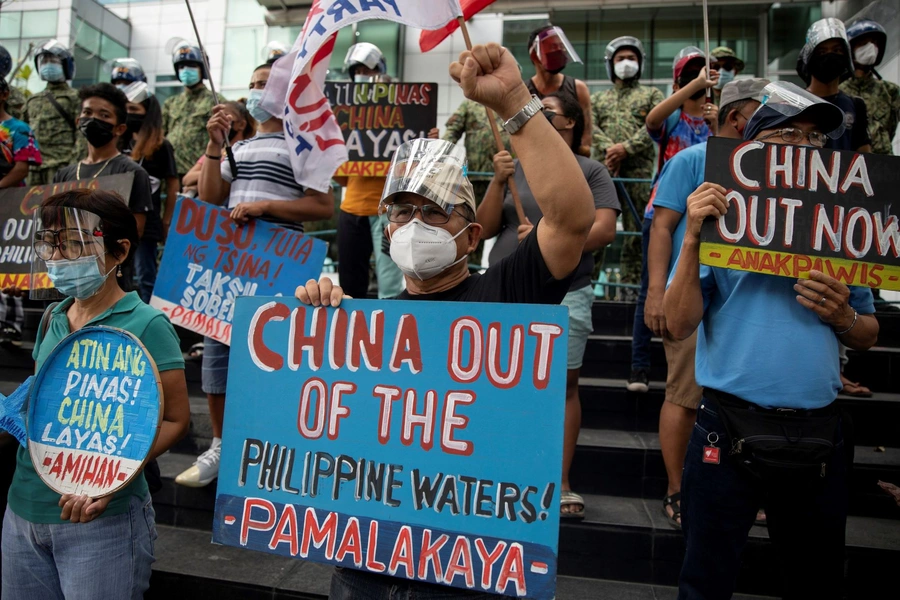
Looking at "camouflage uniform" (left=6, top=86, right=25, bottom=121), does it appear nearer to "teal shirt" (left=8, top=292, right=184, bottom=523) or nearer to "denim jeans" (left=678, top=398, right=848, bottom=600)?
"teal shirt" (left=8, top=292, right=184, bottom=523)

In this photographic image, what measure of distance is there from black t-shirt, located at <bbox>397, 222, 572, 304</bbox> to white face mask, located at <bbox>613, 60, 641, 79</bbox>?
15.9 feet

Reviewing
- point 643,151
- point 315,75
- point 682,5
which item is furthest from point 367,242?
point 682,5

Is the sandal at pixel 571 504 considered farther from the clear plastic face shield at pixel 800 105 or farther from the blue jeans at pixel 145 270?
the blue jeans at pixel 145 270

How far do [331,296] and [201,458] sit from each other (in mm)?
2235

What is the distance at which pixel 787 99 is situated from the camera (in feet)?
7.87

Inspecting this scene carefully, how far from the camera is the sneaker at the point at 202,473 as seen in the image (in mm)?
3779

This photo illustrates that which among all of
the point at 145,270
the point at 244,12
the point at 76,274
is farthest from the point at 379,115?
the point at 244,12

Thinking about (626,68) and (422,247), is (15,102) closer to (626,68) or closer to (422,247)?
(626,68)

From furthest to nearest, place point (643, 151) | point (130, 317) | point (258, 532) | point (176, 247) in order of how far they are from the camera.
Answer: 1. point (643, 151)
2. point (176, 247)
3. point (130, 317)
4. point (258, 532)

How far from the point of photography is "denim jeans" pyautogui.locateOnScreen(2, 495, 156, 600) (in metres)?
2.22

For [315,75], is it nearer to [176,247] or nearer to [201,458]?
[176,247]

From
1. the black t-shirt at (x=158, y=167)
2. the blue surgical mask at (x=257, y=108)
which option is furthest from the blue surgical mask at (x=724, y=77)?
the black t-shirt at (x=158, y=167)

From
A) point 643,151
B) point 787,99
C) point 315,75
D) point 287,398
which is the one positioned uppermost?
point 643,151

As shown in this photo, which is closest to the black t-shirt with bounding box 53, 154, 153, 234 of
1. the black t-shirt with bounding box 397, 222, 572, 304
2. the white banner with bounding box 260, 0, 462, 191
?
the white banner with bounding box 260, 0, 462, 191
